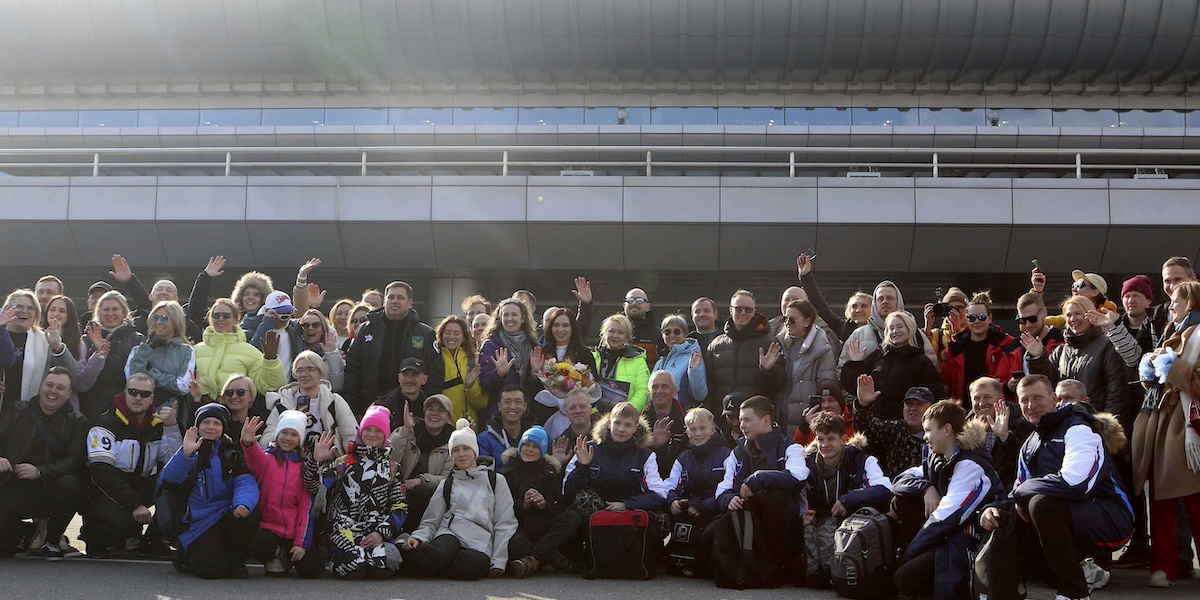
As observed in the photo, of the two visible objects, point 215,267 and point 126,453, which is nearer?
point 126,453

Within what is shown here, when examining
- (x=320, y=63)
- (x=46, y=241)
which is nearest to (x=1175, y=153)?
(x=320, y=63)

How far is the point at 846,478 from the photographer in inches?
283

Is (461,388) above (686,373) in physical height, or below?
below

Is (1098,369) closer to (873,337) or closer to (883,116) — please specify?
(873,337)

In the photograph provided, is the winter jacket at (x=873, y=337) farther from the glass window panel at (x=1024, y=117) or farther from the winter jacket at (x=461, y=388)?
the glass window panel at (x=1024, y=117)

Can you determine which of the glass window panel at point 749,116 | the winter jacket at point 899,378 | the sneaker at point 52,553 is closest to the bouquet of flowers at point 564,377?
the winter jacket at point 899,378

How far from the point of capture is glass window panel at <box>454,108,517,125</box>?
74.1ft

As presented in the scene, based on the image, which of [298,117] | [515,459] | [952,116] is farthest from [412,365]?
[952,116]

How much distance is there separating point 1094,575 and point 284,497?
5694 mm

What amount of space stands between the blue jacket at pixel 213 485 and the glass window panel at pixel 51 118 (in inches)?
756

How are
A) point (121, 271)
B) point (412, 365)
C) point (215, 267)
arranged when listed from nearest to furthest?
point (412, 365)
point (121, 271)
point (215, 267)

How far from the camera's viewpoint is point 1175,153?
57.3 feet

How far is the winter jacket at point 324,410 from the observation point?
7797 millimetres

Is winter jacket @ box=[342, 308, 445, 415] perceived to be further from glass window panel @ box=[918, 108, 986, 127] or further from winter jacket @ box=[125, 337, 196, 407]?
glass window panel @ box=[918, 108, 986, 127]
